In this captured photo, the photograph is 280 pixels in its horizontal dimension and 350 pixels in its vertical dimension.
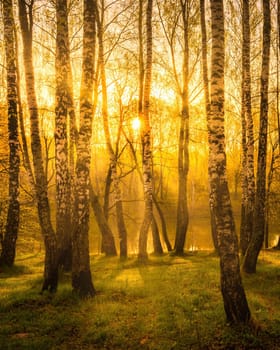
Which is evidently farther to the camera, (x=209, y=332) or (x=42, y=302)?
(x=42, y=302)

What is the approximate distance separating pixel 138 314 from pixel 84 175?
383 centimetres

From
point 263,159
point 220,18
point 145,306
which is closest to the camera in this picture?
point 220,18

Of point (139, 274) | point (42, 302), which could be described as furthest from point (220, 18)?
point (139, 274)

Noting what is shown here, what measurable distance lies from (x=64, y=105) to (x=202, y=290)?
23.1 ft

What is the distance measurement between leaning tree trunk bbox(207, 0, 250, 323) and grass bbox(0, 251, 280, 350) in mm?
484

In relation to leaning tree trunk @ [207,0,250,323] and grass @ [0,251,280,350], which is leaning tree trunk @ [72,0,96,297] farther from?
leaning tree trunk @ [207,0,250,323]

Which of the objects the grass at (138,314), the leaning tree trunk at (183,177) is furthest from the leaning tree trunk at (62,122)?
the leaning tree trunk at (183,177)

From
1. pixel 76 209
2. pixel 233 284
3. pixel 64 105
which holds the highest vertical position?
pixel 64 105

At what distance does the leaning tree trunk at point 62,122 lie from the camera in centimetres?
952

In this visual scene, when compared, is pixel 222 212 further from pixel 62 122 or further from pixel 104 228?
pixel 104 228

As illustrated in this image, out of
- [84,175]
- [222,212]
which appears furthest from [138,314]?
[84,175]

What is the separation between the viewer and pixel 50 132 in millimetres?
28531

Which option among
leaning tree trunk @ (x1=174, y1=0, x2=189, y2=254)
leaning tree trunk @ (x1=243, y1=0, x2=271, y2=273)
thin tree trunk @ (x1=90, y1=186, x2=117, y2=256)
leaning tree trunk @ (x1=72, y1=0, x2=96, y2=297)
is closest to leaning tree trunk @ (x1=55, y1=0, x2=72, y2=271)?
leaning tree trunk @ (x1=72, y1=0, x2=96, y2=297)

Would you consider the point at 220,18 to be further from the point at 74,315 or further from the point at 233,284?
the point at 74,315
